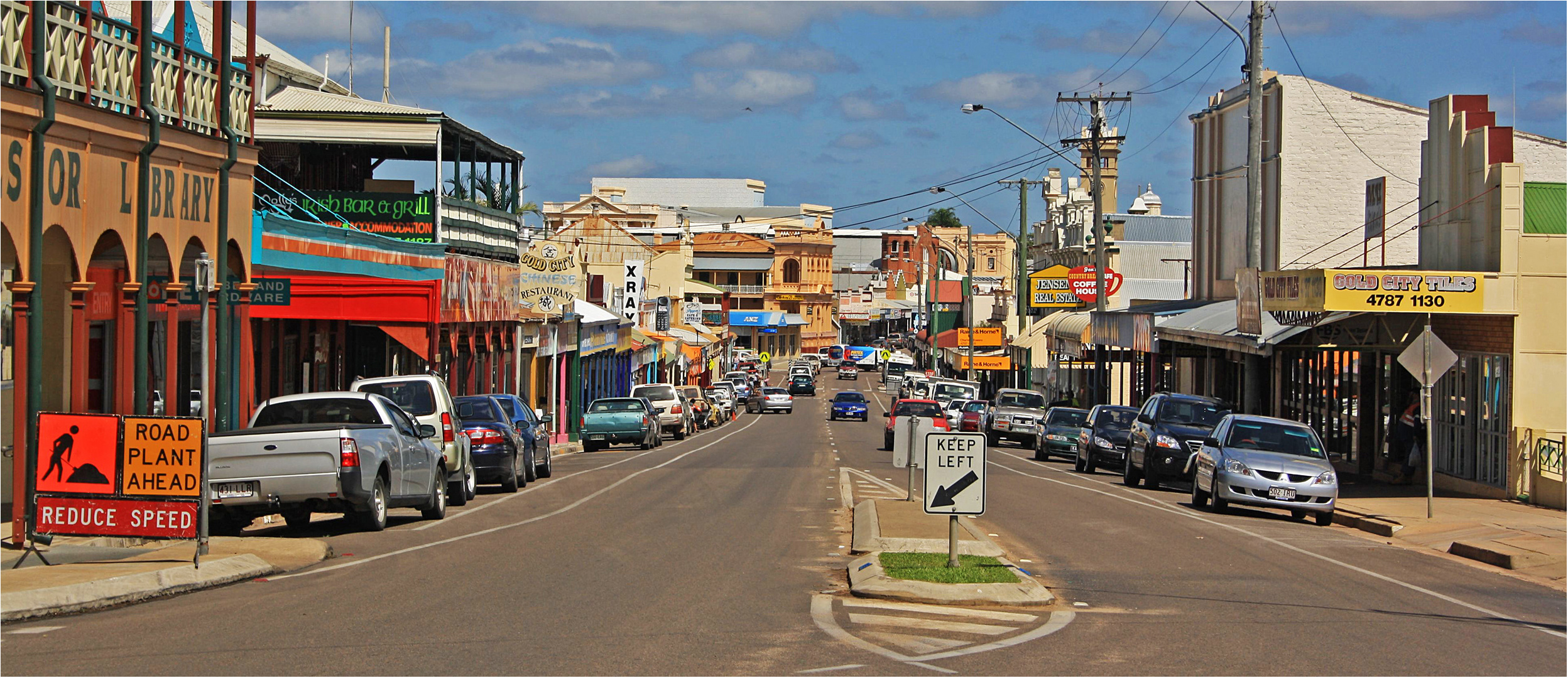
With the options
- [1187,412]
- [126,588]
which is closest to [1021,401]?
[1187,412]

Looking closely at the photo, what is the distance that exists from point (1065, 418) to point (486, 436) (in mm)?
19549

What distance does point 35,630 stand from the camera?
1006cm

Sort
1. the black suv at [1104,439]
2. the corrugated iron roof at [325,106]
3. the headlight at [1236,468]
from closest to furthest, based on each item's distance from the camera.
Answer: the headlight at [1236,468]
the black suv at [1104,439]
the corrugated iron roof at [325,106]

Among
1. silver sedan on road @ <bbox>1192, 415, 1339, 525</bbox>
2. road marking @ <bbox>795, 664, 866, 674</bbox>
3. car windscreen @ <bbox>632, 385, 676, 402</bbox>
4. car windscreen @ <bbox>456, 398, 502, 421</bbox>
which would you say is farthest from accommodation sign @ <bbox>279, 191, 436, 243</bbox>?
road marking @ <bbox>795, 664, 866, 674</bbox>

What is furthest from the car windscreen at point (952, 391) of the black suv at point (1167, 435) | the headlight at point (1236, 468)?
the headlight at point (1236, 468)

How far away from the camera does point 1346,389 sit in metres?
33.6

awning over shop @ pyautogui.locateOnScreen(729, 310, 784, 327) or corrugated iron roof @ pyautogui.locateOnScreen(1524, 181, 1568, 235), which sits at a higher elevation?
corrugated iron roof @ pyautogui.locateOnScreen(1524, 181, 1568, 235)

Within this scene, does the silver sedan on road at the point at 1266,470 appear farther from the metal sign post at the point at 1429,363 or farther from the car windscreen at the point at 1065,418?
the car windscreen at the point at 1065,418

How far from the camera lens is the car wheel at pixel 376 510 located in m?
16.5

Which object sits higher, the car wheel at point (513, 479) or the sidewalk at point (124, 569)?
the sidewalk at point (124, 569)

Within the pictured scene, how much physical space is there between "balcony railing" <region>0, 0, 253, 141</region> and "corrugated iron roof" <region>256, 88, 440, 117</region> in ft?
56.9

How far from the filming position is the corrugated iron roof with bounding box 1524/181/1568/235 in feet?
80.3

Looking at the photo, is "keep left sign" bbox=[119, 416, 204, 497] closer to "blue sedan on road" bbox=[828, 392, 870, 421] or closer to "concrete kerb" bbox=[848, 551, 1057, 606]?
"concrete kerb" bbox=[848, 551, 1057, 606]

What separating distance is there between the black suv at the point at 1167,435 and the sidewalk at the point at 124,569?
16768 millimetres
